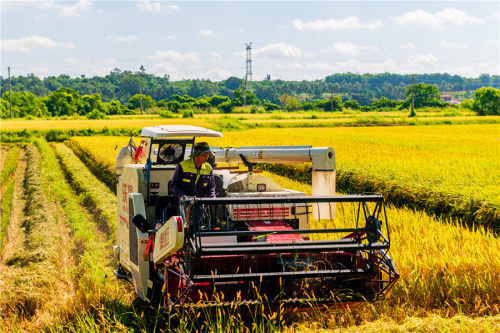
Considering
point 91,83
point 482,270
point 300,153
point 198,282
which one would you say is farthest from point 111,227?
point 91,83

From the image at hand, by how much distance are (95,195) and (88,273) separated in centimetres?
798

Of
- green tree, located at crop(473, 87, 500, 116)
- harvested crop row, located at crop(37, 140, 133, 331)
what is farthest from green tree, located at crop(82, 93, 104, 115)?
harvested crop row, located at crop(37, 140, 133, 331)

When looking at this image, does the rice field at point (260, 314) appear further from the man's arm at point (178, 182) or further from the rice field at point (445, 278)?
the man's arm at point (178, 182)

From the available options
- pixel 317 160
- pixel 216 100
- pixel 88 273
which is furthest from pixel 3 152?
pixel 216 100

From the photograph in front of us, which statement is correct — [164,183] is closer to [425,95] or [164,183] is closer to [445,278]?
[445,278]

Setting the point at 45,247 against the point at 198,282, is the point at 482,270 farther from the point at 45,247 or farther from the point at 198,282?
the point at 45,247

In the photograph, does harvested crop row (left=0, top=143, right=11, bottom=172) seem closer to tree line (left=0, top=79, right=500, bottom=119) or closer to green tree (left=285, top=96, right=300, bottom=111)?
tree line (left=0, top=79, right=500, bottom=119)

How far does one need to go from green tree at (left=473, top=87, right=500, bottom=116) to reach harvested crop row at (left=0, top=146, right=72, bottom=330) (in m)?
72.7

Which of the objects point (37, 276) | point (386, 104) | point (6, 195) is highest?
point (386, 104)

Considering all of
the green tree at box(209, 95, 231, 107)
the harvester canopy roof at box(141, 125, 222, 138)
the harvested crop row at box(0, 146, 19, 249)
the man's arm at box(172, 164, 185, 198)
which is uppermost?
the green tree at box(209, 95, 231, 107)

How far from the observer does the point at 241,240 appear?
5.96 metres

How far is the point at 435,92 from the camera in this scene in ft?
366

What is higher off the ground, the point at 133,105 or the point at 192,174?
the point at 133,105

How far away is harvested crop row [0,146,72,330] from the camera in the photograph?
6301 millimetres
